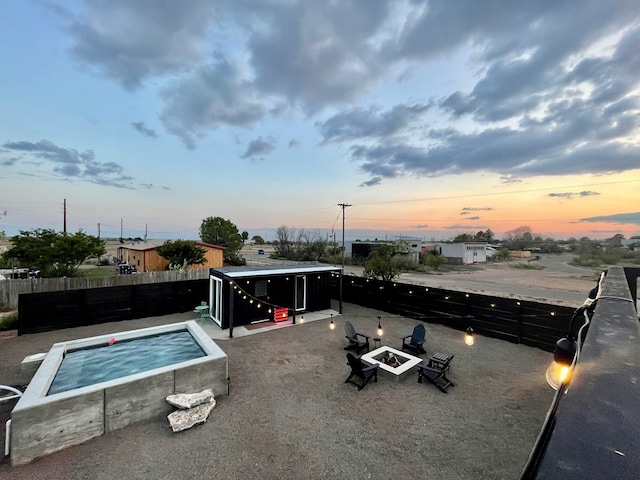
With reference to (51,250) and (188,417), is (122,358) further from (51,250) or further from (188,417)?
(51,250)

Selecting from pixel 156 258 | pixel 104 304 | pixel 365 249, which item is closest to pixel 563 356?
pixel 104 304

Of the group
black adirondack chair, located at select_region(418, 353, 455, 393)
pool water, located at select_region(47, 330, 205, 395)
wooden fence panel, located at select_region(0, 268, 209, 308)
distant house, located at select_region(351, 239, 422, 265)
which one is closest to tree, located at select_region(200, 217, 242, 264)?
distant house, located at select_region(351, 239, 422, 265)

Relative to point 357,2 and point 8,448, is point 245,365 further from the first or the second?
point 357,2

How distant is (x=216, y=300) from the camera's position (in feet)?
39.5

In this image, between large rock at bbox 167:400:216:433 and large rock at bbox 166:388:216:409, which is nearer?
large rock at bbox 167:400:216:433

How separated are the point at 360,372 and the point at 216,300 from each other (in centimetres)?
742

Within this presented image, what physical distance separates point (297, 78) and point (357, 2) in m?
5.34

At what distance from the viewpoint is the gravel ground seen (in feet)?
15.5

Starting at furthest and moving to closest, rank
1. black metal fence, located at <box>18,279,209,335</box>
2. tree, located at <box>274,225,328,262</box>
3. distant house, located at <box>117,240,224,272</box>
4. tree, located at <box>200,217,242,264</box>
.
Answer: tree, located at <box>274,225,328,262</box> < tree, located at <box>200,217,242,264</box> < distant house, located at <box>117,240,224,272</box> < black metal fence, located at <box>18,279,209,335</box>

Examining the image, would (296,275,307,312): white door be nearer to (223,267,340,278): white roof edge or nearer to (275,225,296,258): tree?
(223,267,340,278): white roof edge

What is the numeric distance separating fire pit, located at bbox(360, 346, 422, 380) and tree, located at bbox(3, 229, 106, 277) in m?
17.6

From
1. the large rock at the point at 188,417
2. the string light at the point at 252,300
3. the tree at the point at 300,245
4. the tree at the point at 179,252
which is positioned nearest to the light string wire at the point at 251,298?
the string light at the point at 252,300

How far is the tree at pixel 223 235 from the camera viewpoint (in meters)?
34.9

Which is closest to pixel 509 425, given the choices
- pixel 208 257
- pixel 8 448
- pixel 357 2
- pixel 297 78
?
pixel 8 448
